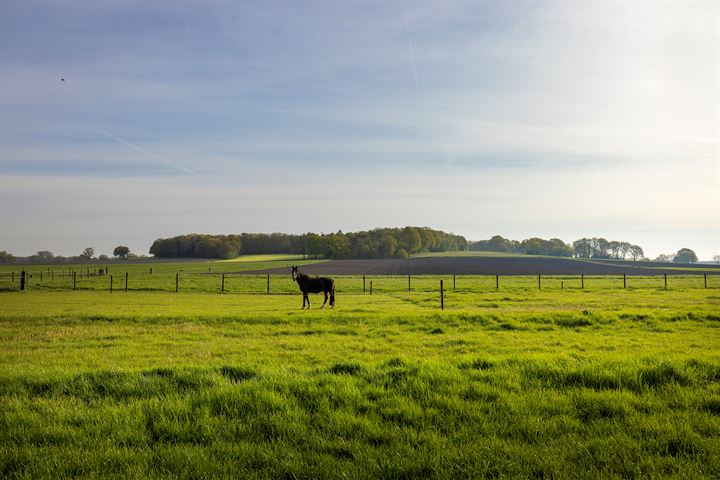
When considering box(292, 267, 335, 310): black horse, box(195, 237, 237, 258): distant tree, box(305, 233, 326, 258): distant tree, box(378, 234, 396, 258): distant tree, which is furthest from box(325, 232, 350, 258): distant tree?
box(292, 267, 335, 310): black horse

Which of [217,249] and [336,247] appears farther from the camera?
[217,249]

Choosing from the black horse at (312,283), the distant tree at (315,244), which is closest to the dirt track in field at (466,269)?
the distant tree at (315,244)

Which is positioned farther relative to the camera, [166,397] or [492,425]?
[166,397]

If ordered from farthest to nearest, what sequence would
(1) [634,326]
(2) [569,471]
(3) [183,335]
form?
(1) [634,326], (3) [183,335], (2) [569,471]

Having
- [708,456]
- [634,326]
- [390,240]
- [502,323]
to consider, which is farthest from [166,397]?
[390,240]

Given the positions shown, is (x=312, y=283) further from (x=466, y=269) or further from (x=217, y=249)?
(x=217, y=249)

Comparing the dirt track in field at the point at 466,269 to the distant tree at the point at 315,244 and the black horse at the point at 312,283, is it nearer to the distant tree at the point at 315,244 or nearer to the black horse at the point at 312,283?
the distant tree at the point at 315,244

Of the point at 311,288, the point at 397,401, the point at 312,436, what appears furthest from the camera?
the point at 311,288

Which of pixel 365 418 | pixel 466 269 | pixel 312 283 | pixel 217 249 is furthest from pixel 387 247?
pixel 365 418

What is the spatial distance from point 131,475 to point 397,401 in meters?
4.19

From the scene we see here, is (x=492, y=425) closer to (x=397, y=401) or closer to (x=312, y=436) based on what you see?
(x=397, y=401)

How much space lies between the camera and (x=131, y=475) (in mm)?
5746

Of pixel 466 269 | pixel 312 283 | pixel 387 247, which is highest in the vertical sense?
pixel 387 247

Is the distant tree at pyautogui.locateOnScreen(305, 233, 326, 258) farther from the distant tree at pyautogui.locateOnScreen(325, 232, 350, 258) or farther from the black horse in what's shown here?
the black horse
